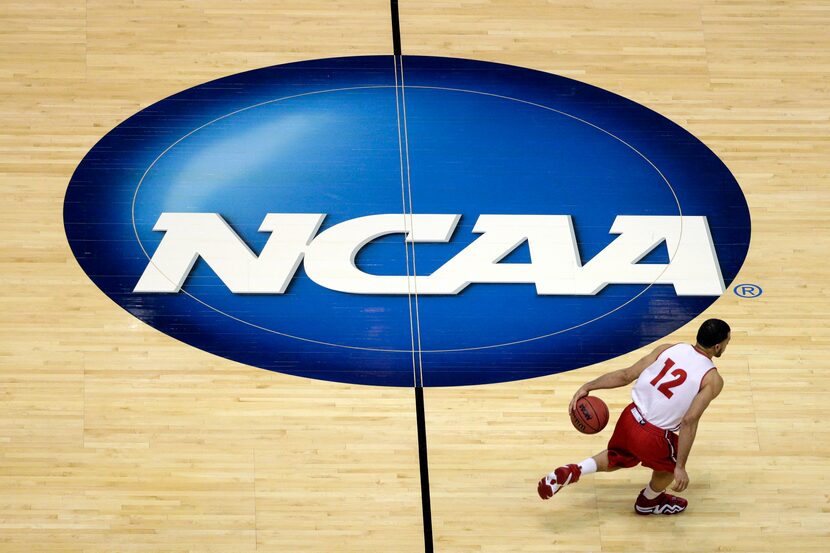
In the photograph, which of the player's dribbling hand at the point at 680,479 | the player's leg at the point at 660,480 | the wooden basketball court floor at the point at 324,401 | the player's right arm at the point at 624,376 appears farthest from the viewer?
the wooden basketball court floor at the point at 324,401

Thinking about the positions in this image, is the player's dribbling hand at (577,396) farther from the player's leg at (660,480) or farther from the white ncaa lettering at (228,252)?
the white ncaa lettering at (228,252)

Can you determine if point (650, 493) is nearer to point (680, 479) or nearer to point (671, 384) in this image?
point (680, 479)

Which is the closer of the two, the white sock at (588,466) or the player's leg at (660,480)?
the white sock at (588,466)

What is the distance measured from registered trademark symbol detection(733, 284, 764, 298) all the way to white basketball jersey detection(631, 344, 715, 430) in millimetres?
2098

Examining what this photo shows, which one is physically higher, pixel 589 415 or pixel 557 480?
pixel 589 415

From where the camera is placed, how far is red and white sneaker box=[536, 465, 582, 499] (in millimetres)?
7797

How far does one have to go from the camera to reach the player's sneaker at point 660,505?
8.15 metres

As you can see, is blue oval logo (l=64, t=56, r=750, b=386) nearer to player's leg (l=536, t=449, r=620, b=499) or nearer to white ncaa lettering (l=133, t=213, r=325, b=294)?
white ncaa lettering (l=133, t=213, r=325, b=294)

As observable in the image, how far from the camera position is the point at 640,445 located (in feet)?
25.2

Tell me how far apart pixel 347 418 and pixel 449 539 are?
1.14 metres

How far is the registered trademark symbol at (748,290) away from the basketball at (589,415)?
2255 mm

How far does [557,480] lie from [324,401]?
1.78 m

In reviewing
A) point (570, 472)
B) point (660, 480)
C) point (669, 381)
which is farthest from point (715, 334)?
point (570, 472)

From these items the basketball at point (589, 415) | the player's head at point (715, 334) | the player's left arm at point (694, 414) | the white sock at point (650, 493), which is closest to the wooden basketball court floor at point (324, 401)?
the white sock at point (650, 493)
